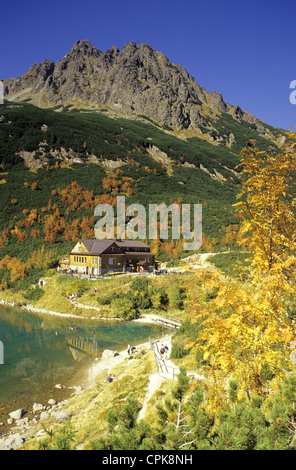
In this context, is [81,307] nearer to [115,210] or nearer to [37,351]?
[37,351]

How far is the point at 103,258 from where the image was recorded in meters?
47.1

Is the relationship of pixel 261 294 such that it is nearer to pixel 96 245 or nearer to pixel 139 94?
pixel 96 245

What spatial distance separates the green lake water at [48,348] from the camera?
56.2 feet

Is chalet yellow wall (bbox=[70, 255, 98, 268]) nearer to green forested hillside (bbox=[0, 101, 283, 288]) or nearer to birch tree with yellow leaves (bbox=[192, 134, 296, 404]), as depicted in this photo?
green forested hillside (bbox=[0, 101, 283, 288])

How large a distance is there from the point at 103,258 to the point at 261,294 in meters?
42.9

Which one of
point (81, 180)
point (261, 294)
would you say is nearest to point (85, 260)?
point (81, 180)

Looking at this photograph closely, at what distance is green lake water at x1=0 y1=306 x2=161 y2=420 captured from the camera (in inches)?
675

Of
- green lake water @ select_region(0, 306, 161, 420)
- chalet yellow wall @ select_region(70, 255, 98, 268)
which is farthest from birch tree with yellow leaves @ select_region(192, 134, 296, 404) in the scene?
chalet yellow wall @ select_region(70, 255, 98, 268)

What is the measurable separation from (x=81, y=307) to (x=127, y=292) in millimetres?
6151

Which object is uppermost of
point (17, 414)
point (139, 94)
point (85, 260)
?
point (139, 94)

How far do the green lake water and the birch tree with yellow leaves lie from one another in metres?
14.4

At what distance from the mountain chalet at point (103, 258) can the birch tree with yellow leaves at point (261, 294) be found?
4038 centimetres

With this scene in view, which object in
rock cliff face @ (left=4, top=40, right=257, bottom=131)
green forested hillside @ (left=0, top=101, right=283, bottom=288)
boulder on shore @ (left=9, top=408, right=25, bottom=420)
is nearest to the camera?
boulder on shore @ (left=9, top=408, right=25, bottom=420)

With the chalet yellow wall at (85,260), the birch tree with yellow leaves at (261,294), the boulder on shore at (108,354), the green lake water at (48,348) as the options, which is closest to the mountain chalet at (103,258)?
the chalet yellow wall at (85,260)
